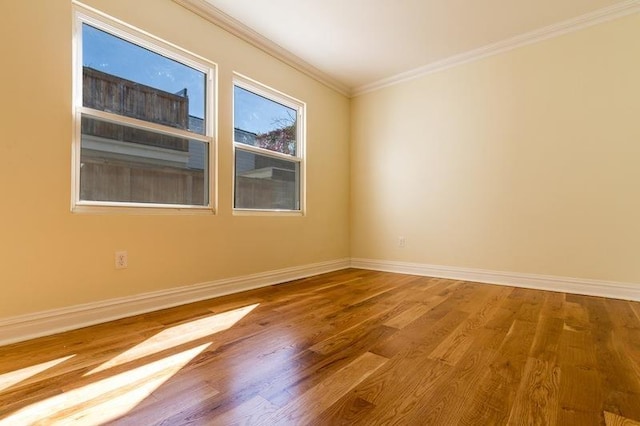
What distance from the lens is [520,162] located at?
10.1 ft

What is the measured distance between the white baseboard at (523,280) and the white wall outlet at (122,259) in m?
2.83

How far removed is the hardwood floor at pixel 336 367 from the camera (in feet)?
3.56

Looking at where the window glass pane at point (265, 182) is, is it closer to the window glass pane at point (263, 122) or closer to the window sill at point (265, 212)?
the window sill at point (265, 212)

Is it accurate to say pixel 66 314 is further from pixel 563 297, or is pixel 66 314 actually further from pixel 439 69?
pixel 439 69

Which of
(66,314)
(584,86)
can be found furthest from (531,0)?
(66,314)

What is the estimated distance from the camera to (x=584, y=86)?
280 centimetres

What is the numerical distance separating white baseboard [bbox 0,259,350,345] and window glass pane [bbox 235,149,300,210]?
0.73 metres

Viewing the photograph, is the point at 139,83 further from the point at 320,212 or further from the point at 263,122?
the point at 320,212

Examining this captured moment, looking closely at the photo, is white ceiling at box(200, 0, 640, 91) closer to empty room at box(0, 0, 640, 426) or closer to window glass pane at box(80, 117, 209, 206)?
empty room at box(0, 0, 640, 426)

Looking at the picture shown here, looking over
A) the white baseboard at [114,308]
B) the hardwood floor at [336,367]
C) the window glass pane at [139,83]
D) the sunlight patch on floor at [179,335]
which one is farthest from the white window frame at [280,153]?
the hardwood floor at [336,367]

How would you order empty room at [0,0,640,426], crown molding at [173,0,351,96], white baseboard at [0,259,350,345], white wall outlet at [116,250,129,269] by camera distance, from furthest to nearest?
crown molding at [173,0,351,96], white wall outlet at [116,250,129,269], white baseboard at [0,259,350,345], empty room at [0,0,640,426]

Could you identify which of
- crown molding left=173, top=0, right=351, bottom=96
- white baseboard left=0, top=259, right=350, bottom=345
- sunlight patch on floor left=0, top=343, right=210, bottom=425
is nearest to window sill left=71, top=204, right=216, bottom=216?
Result: white baseboard left=0, top=259, right=350, bottom=345

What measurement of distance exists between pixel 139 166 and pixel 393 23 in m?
2.51

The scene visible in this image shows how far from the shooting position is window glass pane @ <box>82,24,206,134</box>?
210cm
